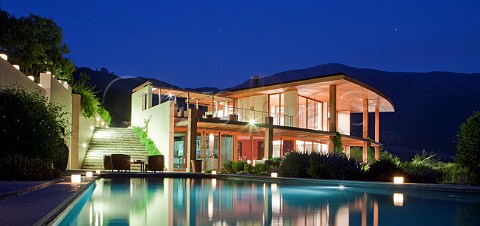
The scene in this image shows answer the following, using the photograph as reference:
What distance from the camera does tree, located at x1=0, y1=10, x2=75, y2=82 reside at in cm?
2008

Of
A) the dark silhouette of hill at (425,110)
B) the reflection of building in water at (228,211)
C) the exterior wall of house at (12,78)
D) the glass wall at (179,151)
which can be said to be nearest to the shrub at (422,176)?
the reflection of building in water at (228,211)

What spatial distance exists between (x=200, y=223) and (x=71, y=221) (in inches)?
66.4

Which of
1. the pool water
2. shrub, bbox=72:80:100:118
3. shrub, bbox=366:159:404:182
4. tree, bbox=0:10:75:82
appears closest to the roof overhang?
shrub, bbox=72:80:100:118

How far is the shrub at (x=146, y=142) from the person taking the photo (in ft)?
75.4

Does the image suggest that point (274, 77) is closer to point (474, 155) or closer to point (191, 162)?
point (191, 162)

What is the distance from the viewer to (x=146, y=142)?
23.7 metres

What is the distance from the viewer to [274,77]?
87000 millimetres

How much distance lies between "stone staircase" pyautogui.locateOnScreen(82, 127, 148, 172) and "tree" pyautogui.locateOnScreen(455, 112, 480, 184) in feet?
45.1

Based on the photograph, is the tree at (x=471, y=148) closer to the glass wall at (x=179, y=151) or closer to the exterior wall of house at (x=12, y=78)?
the exterior wall of house at (x=12, y=78)

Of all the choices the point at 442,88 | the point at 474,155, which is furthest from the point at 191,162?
the point at 442,88

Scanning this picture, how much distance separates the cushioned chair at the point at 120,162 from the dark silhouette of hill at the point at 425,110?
26.5m

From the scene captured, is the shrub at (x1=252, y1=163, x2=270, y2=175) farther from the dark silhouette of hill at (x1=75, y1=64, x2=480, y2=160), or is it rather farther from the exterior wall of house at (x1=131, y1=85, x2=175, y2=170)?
the dark silhouette of hill at (x1=75, y1=64, x2=480, y2=160)

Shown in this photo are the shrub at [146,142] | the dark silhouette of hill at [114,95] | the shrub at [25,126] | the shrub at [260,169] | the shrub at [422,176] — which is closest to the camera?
the shrub at [25,126]

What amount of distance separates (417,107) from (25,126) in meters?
50.6
